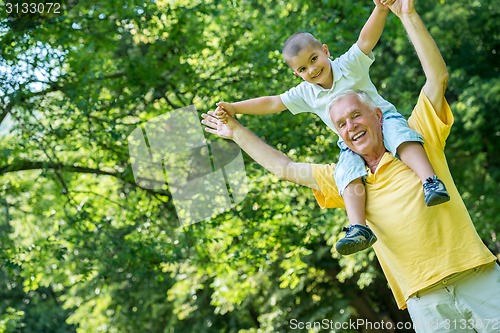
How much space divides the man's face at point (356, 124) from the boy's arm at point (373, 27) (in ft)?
1.37

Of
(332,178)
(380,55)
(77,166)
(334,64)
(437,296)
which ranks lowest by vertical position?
(437,296)

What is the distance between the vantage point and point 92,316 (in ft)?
40.6

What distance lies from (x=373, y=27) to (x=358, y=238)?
92 cm

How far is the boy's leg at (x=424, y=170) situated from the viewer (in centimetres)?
240

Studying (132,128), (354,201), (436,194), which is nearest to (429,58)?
(436,194)

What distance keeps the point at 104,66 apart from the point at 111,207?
172cm

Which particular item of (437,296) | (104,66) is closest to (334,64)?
(437,296)

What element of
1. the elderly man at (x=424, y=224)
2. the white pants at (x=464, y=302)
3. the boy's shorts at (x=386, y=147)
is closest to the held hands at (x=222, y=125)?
the elderly man at (x=424, y=224)

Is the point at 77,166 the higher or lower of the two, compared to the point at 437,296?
higher

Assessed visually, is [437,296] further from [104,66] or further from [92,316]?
[92,316]

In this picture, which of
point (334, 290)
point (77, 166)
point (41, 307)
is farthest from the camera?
point (41, 307)

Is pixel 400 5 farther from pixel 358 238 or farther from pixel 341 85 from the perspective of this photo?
pixel 358 238

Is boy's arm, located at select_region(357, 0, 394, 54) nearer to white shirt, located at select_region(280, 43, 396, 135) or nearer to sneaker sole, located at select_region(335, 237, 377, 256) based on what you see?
white shirt, located at select_region(280, 43, 396, 135)

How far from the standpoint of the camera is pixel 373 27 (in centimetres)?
310
